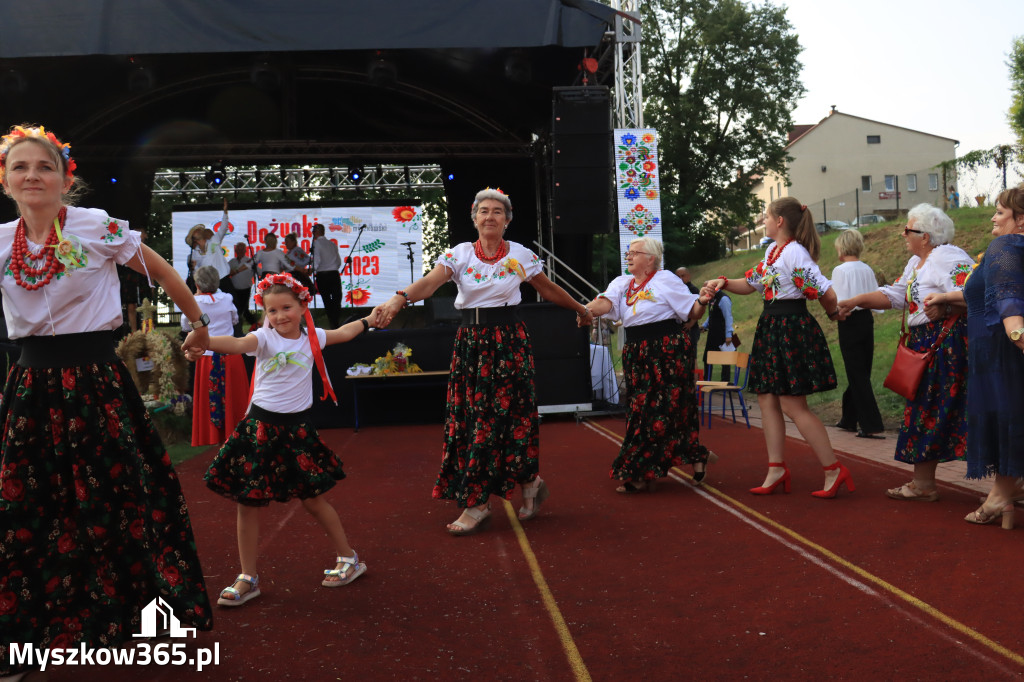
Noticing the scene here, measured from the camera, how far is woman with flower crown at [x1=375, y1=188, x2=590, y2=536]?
480cm

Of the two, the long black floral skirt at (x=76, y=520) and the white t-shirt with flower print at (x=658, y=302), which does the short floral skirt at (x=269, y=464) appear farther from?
the white t-shirt with flower print at (x=658, y=302)

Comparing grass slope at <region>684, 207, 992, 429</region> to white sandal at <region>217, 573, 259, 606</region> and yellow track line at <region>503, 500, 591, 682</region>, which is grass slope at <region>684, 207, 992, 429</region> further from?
white sandal at <region>217, 573, 259, 606</region>

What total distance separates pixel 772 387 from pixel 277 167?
1227 centimetres

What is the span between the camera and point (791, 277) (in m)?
5.23

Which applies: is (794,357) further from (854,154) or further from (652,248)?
(854,154)

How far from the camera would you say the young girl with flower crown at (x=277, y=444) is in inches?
142

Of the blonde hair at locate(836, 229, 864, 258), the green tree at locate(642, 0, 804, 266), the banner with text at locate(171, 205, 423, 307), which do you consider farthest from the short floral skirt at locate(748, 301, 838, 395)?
the green tree at locate(642, 0, 804, 266)

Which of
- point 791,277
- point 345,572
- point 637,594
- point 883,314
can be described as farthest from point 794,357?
point 883,314

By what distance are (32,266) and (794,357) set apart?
424cm

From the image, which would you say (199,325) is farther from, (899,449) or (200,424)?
(200,424)

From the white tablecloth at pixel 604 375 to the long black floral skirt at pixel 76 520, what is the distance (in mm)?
7998


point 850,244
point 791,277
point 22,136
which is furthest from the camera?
point 850,244

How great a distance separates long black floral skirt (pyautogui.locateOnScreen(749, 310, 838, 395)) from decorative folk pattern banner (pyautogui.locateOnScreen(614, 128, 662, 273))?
4.87 metres

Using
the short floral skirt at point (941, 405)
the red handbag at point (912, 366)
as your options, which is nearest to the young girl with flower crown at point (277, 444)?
the red handbag at point (912, 366)
